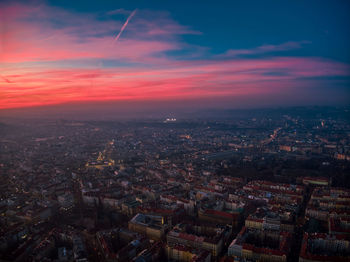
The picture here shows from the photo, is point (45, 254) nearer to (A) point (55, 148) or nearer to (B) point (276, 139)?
(A) point (55, 148)

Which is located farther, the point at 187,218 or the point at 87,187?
the point at 87,187

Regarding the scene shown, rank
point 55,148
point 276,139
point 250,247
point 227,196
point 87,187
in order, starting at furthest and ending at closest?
point 276,139, point 55,148, point 87,187, point 227,196, point 250,247

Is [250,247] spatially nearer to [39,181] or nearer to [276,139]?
[39,181]

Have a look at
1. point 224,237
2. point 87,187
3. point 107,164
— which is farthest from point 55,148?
point 224,237

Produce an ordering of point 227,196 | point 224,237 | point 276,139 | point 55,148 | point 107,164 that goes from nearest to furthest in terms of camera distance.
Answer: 1. point 224,237
2. point 227,196
3. point 107,164
4. point 55,148
5. point 276,139

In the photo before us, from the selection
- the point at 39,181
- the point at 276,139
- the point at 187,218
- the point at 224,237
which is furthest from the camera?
the point at 276,139

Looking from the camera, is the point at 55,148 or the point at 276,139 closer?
the point at 55,148

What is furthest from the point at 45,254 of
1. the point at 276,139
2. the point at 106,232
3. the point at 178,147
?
the point at 276,139

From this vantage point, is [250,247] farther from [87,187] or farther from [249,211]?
[87,187]

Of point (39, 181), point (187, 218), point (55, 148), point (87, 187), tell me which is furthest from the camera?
point (55, 148)
